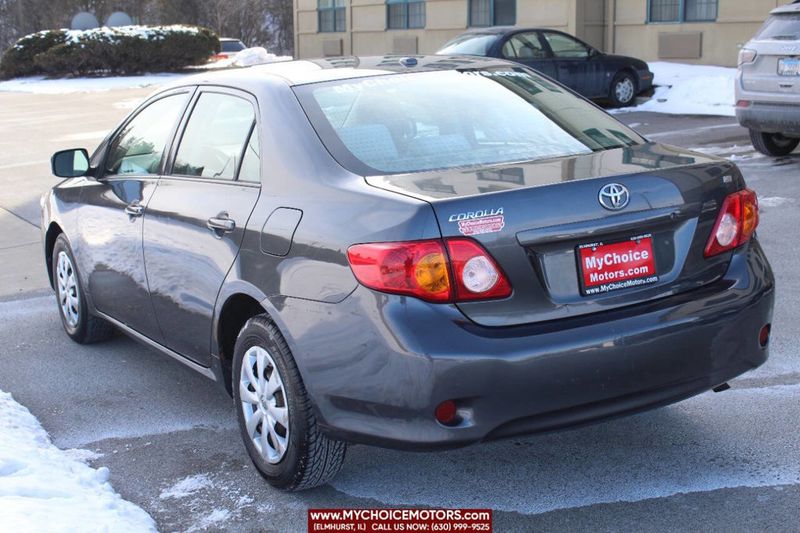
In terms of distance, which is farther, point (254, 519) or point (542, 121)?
point (542, 121)

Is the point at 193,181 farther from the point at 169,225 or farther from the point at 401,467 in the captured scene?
the point at 401,467

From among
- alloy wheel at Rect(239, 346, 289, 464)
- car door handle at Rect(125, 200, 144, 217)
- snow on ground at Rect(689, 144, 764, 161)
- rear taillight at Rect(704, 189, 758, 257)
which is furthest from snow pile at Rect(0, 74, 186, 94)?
rear taillight at Rect(704, 189, 758, 257)

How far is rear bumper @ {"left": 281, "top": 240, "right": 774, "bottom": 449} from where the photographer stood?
3.47m

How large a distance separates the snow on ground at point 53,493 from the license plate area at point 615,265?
5.86 feet

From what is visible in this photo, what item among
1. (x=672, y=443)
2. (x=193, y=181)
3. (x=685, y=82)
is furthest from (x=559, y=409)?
(x=685, y=82)

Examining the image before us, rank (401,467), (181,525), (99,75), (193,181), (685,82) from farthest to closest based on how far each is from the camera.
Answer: (99,75) < (685,82) < (193,181) < (401,467) < (181,525)

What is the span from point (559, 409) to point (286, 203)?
1283 mm

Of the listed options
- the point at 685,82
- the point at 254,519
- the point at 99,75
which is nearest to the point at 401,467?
the point at 254,519

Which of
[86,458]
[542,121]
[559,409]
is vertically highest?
[542,121]

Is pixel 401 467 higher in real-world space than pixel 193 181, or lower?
lower

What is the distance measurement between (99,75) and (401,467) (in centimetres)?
3112

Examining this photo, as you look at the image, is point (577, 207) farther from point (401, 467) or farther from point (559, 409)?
point (401, 467)

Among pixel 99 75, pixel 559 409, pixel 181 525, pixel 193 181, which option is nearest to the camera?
A: pixel 559 409

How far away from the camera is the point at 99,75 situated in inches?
1310
